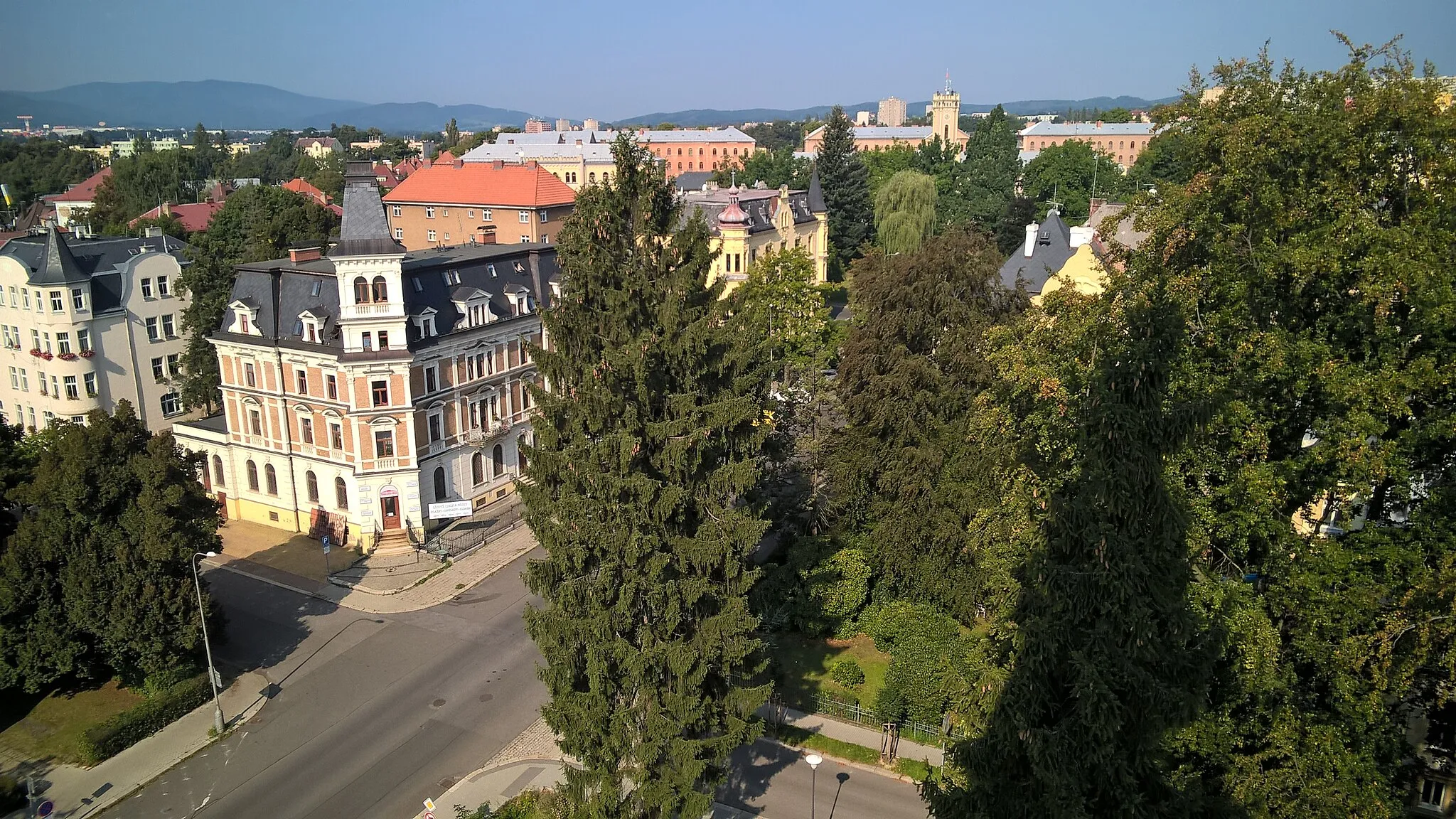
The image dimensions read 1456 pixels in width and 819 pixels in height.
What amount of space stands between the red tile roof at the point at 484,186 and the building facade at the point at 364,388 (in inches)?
1161

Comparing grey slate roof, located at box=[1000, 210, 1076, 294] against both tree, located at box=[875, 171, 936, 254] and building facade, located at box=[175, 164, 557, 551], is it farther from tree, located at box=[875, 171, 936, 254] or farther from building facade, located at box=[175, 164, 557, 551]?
building facade, located at box=[175, 164, 557, 551]

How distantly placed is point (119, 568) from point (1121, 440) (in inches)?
1070

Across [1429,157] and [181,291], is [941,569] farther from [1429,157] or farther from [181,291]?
[181,291]

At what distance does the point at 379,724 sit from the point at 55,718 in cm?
980

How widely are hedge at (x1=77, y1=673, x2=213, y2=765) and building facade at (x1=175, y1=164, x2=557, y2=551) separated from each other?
10929 millimetres

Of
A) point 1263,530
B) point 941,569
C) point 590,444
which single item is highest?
point 590,444

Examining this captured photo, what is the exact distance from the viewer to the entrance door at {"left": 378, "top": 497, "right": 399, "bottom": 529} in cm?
3772

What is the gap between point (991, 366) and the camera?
27.8 m

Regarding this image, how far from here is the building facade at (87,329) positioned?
43.4 meters

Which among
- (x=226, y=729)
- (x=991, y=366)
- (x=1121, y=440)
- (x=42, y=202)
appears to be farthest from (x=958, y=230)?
(x=42, y=202)

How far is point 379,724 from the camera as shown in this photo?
2656cm

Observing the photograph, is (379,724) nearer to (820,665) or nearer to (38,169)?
(820,665)

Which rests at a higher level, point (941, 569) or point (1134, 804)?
point (1134, 804)

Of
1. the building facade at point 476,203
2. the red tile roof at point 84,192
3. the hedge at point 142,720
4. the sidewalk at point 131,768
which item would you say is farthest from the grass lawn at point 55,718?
the red tile roof at point 84,192
